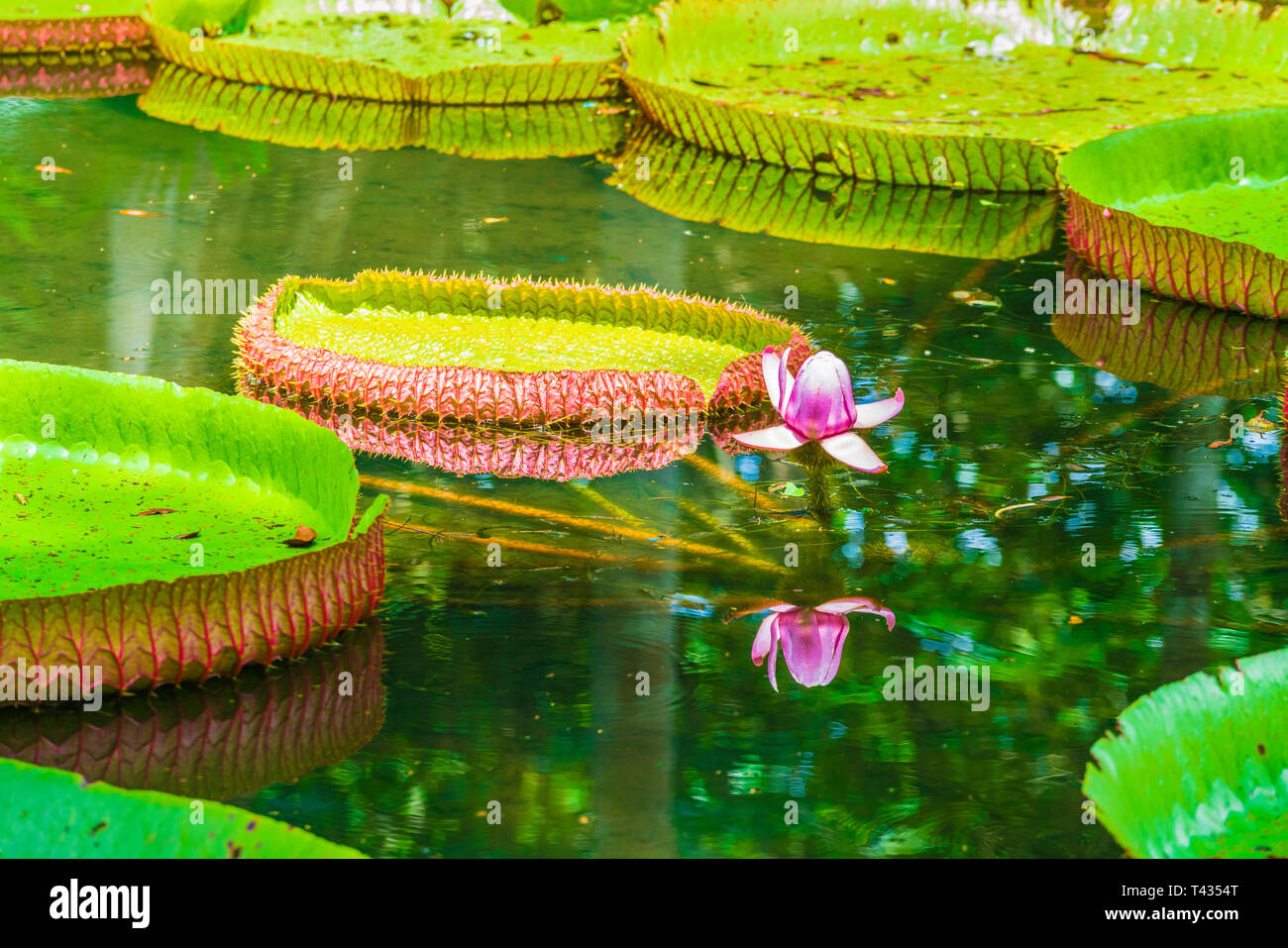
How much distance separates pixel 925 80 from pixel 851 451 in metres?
4.79

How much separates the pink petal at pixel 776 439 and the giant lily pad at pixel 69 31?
6878 millimetres

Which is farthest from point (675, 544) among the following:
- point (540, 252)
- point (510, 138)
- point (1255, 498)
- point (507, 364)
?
point (510, 138)

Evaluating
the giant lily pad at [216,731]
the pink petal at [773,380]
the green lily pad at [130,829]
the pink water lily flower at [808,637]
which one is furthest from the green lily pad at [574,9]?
the green lily pad at [130,829]

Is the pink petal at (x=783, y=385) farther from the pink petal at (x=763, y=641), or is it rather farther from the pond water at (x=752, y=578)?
the pink petal at (x=763, y=641)

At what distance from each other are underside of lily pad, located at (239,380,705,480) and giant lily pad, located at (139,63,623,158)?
3128 mm

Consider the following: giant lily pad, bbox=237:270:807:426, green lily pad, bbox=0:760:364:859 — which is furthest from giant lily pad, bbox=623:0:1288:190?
green lily pad, bbox=0:760:364:859

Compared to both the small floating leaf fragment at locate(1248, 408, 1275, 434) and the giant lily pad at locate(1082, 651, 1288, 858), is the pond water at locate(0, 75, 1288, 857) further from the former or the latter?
the giant lily pad at locate(1082, 651, 1288, 858)

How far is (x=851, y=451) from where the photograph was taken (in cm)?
352

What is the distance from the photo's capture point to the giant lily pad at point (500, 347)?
4.26 meters

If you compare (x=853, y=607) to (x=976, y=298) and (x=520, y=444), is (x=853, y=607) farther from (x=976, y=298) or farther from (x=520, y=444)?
(x=976, y=298)

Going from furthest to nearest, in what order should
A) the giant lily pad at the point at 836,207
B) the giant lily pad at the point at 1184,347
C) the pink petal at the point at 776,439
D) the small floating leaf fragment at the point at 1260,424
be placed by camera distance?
the giant lily pad at the point at 836,207
the giant lily pad at the point at 1184,347
the small floating leaf fragment at the point at 1260,424
the pink petal at the point at 776,439

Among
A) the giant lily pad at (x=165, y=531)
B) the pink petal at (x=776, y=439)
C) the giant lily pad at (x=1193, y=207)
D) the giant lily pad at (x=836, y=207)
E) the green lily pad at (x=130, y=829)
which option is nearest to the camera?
the green lily pad at (x=130, y=829)

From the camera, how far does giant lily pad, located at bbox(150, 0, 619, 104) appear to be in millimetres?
8117
